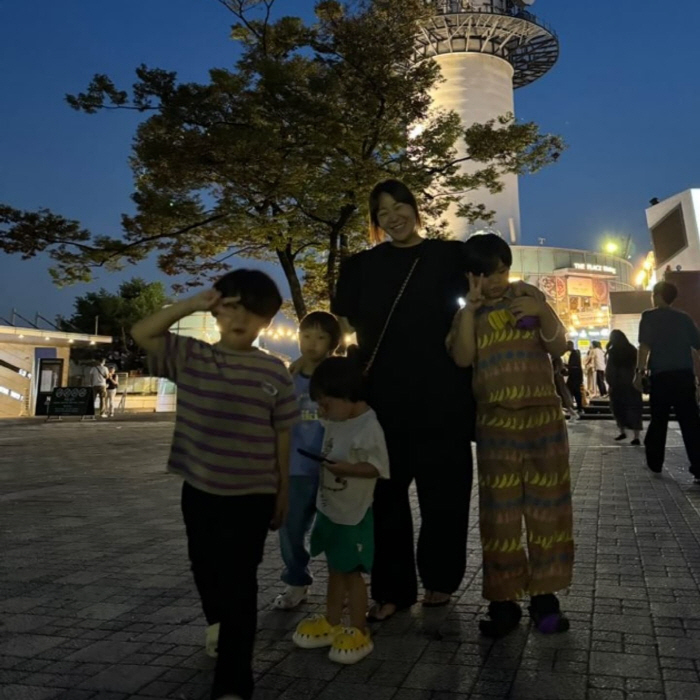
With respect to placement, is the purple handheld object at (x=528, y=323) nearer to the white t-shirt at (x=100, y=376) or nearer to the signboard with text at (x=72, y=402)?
the white t-shirt at (x=100, y=376)

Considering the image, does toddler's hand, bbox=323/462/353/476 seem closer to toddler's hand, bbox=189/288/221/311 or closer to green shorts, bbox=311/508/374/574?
green shorts, bbox=311/508/374/574

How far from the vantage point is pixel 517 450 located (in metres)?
2.82

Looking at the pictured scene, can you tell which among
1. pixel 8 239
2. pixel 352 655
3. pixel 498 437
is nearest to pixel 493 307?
pixel 498 437

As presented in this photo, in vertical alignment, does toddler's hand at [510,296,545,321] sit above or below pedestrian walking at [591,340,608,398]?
below

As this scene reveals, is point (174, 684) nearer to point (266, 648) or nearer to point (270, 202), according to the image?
point (266, 648)

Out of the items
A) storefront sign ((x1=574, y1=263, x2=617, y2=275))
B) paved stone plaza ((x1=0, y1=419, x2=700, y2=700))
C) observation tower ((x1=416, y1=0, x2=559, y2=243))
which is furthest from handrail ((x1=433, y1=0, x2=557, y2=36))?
paved stone plaza ((x1=0, y1=419, x2=700, y2=700))

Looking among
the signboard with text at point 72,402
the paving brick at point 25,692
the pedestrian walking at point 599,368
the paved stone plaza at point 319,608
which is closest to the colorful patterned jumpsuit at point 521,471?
the paved stone plaza at point 319,608

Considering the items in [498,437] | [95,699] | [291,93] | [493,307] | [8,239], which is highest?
[291,93]

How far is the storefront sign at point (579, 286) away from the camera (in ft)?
168

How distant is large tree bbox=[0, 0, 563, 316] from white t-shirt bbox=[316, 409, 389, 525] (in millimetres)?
9997

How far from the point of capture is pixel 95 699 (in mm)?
2234

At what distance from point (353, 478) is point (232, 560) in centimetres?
68

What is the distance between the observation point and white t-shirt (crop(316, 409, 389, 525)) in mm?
2684

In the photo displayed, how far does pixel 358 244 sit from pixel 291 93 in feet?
14.5
